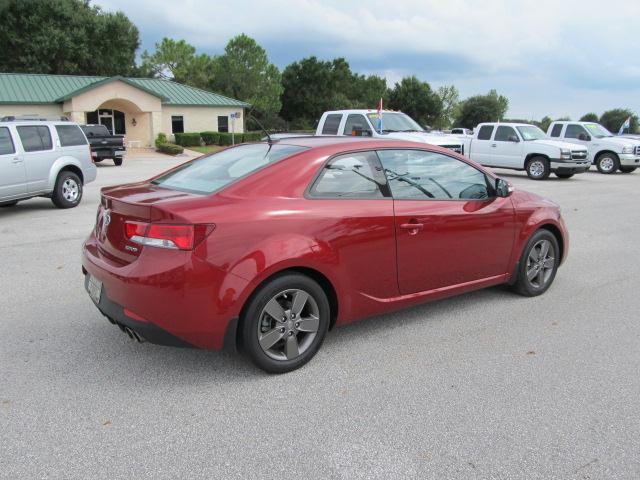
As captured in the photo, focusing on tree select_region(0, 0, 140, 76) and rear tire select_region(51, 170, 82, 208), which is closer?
rear tire select_region(51, 170, 82, 208)

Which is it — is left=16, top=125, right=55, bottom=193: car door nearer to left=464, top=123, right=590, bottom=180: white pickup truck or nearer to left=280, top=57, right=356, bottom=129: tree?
left=464, top=123, right=590, bottom=180: white pickup truck

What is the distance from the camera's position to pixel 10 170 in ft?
31.4

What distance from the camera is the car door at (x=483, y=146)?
64.8ft

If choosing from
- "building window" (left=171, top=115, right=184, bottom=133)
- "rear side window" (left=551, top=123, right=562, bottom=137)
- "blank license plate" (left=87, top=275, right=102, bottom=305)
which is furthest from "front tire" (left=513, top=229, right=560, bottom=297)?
"building window" (left=171, top=115, right=184, bottom=133)

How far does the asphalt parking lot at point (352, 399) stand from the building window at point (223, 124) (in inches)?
1610

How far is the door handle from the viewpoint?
4121 mm

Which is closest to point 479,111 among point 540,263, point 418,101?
point 418,101

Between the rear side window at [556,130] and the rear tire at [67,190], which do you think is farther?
the rear side window at [556,130]

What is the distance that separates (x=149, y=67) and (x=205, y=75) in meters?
11.4

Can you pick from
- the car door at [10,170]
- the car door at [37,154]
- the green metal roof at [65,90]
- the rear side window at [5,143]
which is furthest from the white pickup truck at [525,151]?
the green metal roof at [65,90]

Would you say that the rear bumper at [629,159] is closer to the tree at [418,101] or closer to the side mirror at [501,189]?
the side mirror at [501,189]

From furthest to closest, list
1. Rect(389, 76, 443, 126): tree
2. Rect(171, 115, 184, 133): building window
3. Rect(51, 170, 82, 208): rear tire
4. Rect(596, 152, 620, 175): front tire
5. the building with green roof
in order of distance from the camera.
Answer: Rect(389, 76, 443, 126): tree, Rect(171, 115, 184, 133): building window, the building with green roof, Rect(596, 152, 620, 175): front tire, Rect(51, 170, 82, 208): rear tire

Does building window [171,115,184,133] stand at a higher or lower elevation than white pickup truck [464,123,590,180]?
higher

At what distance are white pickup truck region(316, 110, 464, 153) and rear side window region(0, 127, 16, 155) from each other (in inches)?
310
